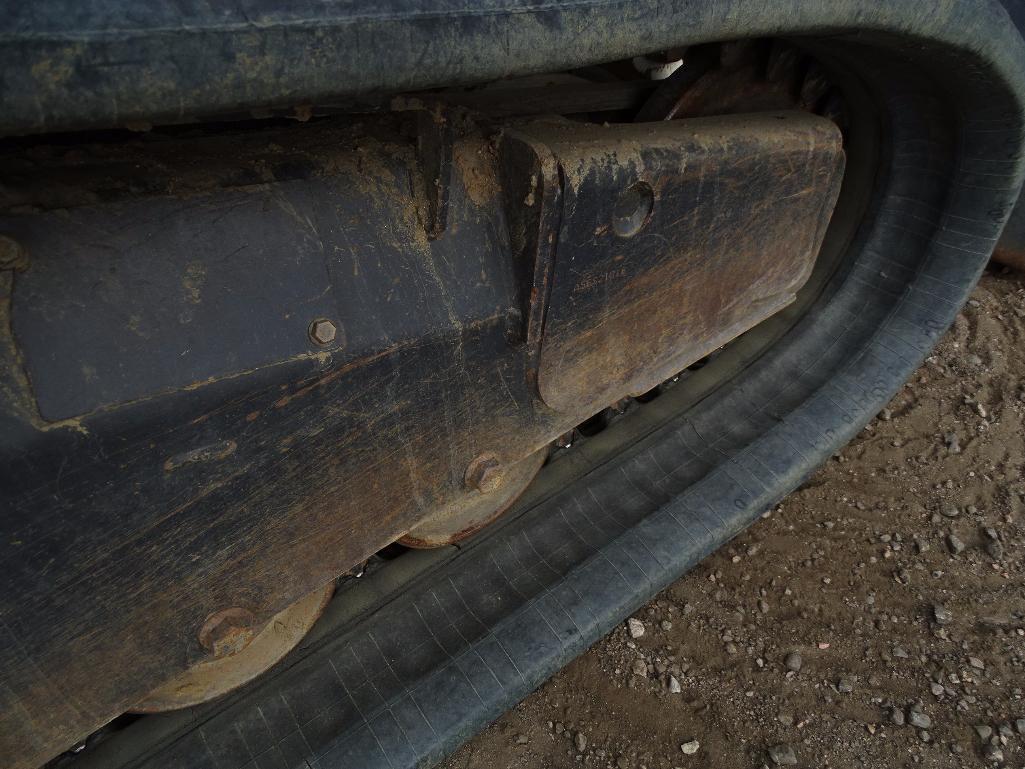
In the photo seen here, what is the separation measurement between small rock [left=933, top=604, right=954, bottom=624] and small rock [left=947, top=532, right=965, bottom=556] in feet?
0.69

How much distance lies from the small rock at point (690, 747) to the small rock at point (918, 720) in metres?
0.52

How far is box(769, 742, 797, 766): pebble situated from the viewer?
1.78 m

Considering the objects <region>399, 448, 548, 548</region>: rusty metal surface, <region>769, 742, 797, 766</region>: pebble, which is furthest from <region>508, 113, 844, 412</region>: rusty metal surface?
<region>769, 742, 797, 766</region>: pebble

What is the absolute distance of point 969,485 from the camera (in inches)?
93.4

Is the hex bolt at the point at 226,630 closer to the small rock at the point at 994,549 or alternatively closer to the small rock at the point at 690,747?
the small rock at the point at 690,747

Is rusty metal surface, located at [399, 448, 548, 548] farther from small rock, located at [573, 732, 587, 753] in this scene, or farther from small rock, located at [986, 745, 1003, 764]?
small rock, located at [986, 745, 1003, 764]

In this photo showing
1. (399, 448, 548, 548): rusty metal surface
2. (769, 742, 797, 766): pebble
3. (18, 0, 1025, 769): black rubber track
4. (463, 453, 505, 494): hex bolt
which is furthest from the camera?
(769, 742, 797, 766): pebble

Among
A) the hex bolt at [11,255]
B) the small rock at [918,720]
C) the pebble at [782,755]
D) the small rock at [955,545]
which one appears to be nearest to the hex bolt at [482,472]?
the hex bolt at [11,255]

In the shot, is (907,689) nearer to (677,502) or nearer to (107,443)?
(677,502)

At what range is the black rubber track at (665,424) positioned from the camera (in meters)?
0.71

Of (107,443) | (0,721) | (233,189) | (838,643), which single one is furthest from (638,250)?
(838,643)

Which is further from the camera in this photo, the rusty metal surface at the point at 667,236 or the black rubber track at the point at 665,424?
the rusty metal surface at the point at 667,236

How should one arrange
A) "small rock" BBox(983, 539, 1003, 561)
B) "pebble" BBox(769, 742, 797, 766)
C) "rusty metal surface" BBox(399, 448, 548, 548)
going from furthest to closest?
"small rock" BBox(983, 539, 1003, 561)
"pebble" BBox(769, 742, 797, 766)
"rusty metal surface" BBox(399, 448, 548, 548)

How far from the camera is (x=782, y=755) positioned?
5.87 ft
